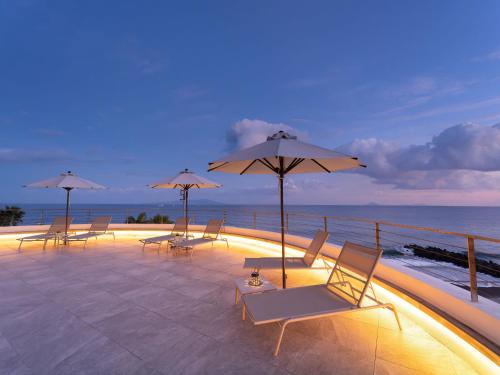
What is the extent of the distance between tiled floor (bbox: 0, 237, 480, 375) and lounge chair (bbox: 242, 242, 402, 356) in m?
0.21

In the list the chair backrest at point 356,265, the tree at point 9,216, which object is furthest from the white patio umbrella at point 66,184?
the chair backrest at point 356,265

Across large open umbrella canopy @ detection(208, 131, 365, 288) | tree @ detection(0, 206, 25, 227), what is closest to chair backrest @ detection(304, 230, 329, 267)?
large open umbrella canopy @ detection(208, 131, 365, 288)

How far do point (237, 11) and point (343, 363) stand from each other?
17217 mm

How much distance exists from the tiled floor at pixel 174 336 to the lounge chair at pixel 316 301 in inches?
8.1

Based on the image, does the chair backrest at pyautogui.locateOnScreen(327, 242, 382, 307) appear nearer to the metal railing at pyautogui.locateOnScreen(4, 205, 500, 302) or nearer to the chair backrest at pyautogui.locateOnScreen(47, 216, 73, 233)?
the metal railing at pyautogui.locateOnScreen(4, 205, 500, 302)

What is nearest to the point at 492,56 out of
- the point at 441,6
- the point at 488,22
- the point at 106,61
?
the point at 488,22

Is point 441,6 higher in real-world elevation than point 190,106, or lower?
lower

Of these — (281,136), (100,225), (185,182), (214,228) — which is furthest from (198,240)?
(281,136)

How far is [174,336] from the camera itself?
2457 mm

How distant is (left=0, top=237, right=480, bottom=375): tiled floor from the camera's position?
2012 millimetres

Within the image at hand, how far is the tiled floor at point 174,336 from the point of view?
201cm

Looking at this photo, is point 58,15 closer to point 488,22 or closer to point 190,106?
point 190,106

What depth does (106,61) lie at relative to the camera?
16.7 meters

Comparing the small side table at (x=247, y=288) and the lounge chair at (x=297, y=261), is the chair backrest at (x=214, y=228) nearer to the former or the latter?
the lounge chair at (x=297, y=261)
